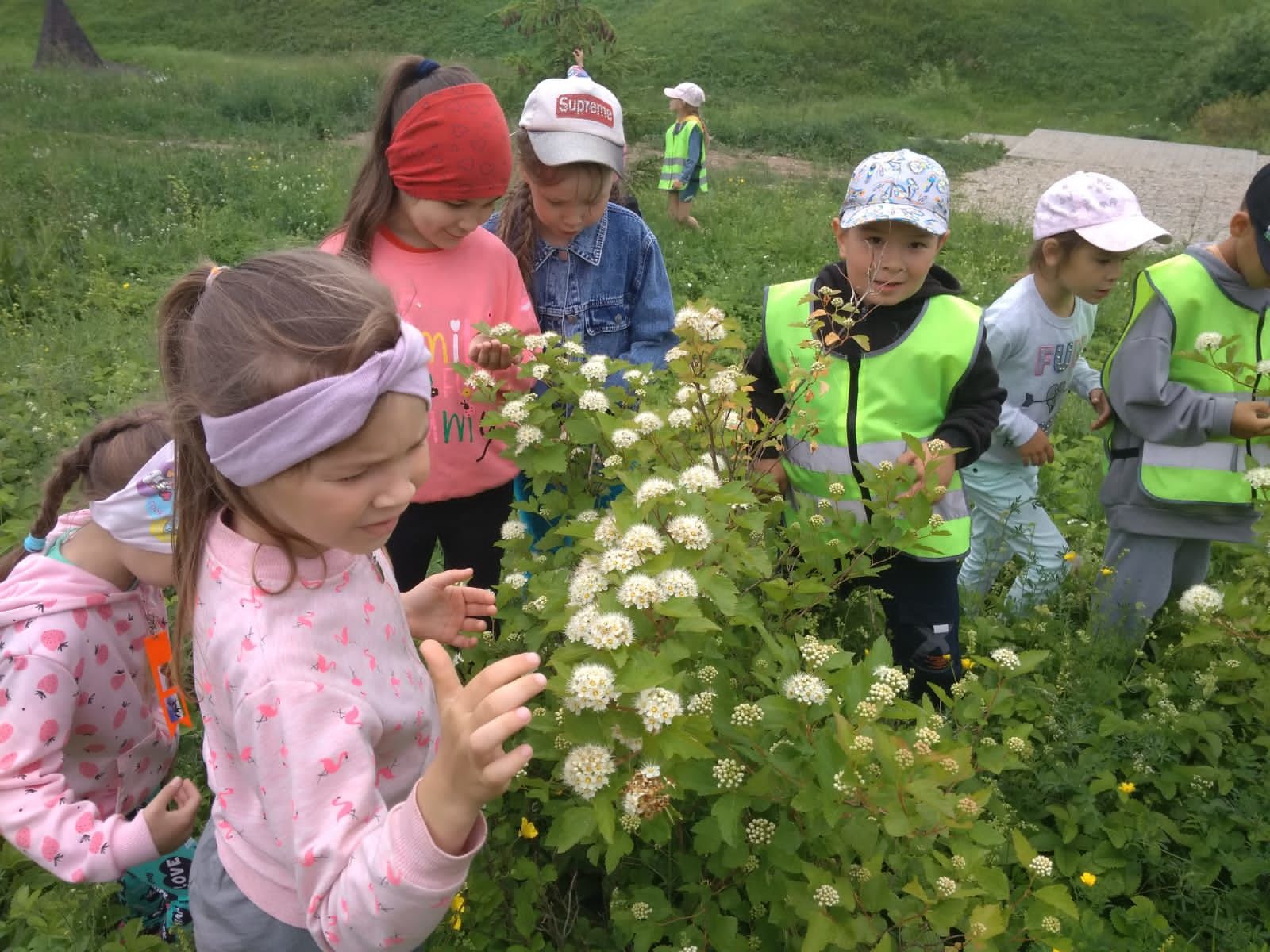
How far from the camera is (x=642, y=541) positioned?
1.44 metres

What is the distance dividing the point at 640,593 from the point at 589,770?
276 millimetres

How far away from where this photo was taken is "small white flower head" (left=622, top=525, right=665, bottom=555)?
1438mm

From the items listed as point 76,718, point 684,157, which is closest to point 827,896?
point 76,718

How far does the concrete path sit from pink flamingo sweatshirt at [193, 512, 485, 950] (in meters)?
10.7

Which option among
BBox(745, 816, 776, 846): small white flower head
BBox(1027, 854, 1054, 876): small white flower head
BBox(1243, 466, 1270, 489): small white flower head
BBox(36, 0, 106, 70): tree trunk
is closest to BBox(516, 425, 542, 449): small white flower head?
BBox(745, 816, 776, 846): small white flower head

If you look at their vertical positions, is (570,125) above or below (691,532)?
above

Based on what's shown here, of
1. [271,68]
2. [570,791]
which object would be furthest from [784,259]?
[271,68]

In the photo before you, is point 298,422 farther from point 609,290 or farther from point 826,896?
point 609,290

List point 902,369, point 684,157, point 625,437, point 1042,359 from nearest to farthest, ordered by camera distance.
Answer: point 625,437
point 902,369
point 1042,359
point 684,157

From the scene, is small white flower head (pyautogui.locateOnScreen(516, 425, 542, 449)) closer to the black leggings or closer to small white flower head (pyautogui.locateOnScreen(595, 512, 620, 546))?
small white flower head (pyautogui.locateOnScreen(595, 512, 620, 546))

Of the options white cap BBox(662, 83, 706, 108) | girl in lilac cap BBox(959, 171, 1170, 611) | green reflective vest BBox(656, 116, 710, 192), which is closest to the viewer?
girl in lilac cap BBox(959, 171, 1170, 611)

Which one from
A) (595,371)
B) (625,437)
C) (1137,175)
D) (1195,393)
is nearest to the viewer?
(625,437)

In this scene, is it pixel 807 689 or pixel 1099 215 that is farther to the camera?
pixel 1099 215

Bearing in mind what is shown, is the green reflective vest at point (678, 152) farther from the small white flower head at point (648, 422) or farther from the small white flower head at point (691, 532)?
the small white flower head at point (691, 532)
